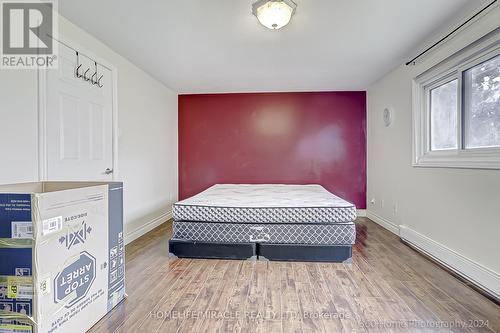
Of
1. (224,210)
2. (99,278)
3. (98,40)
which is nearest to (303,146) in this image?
(224,210)

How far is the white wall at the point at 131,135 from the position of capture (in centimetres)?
185

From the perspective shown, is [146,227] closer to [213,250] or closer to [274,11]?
[213,250]

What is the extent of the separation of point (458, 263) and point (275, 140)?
121 inches

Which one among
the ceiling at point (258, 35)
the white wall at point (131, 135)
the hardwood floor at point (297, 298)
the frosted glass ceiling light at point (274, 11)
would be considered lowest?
the hardwood floor at point (297, 298)

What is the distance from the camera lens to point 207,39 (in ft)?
8.75

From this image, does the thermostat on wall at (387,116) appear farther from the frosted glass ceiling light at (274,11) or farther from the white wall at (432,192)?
the frosted glass ceiling light at (274,11)

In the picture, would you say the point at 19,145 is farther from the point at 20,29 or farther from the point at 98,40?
the point at 98,40

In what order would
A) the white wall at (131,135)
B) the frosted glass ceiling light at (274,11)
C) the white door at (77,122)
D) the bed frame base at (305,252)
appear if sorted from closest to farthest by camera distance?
the white wall at (131,135), the frosted glass ceiling light at (274,11), the white door at (77,122), the bed frame base at (305,252)

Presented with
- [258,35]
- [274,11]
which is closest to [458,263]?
[274,11]

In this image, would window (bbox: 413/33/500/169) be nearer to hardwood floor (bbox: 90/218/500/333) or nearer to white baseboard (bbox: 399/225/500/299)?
white baseboard (bbox: 399/225/500/299)

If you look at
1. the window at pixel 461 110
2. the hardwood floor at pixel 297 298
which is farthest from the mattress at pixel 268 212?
the window at pixel 461 110

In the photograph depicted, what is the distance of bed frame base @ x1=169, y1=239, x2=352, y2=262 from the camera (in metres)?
2.54

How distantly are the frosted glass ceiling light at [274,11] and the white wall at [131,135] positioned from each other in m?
1.72

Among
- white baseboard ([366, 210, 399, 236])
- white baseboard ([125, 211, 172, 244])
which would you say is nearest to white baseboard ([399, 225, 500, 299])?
white baseboard ([366, 210, 399, 236])
